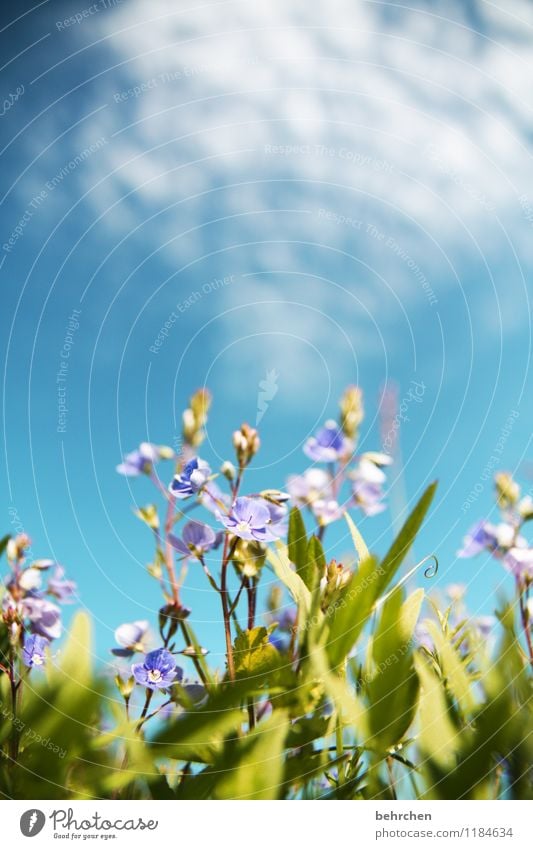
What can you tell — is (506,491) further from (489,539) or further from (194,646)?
(194,646)

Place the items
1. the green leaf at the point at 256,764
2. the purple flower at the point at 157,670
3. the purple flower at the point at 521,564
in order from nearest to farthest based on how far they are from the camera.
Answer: the green leaf at the point at 256,764 → the purple flower at the point at 157,670 → the purple flower at the point at 521,564

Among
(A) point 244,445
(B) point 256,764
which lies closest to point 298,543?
(A) point 244,445

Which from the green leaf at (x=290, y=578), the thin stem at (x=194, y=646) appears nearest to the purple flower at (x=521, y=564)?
the green leaf at (x=290, y=578)

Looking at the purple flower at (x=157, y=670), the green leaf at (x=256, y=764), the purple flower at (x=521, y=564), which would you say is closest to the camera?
the green leaf at (x=256, y=764)

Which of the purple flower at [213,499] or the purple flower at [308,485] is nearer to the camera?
the purple flower at [213,499]

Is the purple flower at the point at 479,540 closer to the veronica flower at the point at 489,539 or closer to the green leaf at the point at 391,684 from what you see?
the veronica flower at the point at 489,539

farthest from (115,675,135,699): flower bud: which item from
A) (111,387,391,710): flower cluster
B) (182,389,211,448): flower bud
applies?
(182,389,211,448): flower bud

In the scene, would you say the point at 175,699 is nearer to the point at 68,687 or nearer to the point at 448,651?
the point at 68,687

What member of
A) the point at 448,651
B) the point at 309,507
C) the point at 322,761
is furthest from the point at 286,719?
the point at 309,507
